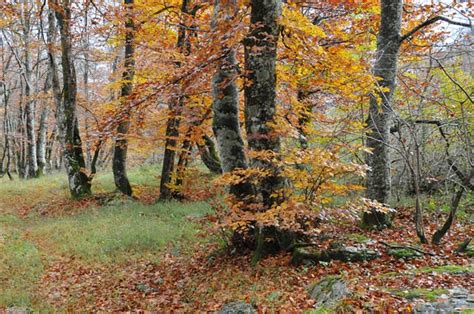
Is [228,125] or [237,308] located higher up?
[228,125]

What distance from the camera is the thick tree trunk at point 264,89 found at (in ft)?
22.9

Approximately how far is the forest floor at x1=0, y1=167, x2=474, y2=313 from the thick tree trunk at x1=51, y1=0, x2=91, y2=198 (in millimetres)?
2191

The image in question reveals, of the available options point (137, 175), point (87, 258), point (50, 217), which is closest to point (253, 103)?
point (87, 258)

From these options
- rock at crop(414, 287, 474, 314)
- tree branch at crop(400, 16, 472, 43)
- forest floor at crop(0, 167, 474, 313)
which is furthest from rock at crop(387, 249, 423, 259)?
tree branch at crop(400, 16, 472, 43)

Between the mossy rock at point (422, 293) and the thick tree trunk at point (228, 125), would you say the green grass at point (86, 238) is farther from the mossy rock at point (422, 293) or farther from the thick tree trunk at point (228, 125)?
the mossy rock at point (422, 293)

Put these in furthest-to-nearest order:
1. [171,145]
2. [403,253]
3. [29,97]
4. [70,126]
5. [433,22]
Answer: [29,97]
[70,126]
[171,145]
[433,22]
[403,253]

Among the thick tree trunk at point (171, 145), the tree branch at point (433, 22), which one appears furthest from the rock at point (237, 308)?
the thick tree trunk at point (171, 145)

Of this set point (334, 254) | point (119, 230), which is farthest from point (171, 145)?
point (334, 254)

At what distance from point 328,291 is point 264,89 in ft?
11.6

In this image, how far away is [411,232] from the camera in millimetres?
8102

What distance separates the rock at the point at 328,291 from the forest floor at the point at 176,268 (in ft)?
0.39

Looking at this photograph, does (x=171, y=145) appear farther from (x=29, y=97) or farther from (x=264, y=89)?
(x=29, y=97)

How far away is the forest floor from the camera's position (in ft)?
17.1

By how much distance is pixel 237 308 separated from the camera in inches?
224
